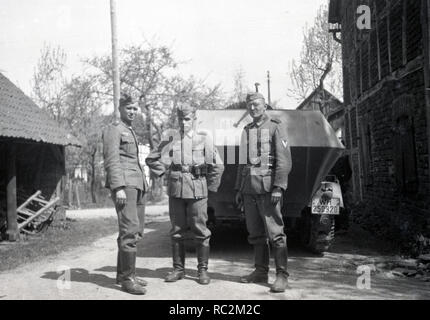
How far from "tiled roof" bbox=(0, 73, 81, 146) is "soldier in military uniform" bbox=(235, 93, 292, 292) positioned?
5629 mm

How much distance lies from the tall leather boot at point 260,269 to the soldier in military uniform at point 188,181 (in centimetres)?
46

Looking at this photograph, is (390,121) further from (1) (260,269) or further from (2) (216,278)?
(2) (216,278)

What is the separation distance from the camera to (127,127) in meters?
4.97

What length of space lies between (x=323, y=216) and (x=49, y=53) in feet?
68.0

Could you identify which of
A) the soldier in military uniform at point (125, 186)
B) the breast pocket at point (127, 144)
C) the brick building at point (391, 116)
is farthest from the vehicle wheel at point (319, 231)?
the breast pocket at point (127, 144)

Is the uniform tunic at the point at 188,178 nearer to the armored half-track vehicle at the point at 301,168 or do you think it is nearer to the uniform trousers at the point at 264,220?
the uniform trousers at the point at 264,220

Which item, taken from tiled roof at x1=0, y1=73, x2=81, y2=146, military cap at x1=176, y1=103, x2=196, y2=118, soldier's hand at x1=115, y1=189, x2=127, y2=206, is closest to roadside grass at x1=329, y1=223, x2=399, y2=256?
military cap at x1=176, y1=103, x2=196, y2=118

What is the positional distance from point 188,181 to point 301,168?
1.82 meters

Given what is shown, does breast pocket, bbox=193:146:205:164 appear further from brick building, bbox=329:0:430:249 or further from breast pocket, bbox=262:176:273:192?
brick building, bbox=329:0:430:249

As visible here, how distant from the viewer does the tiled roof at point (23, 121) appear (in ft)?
30.3

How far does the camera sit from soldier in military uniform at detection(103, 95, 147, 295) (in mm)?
4633
